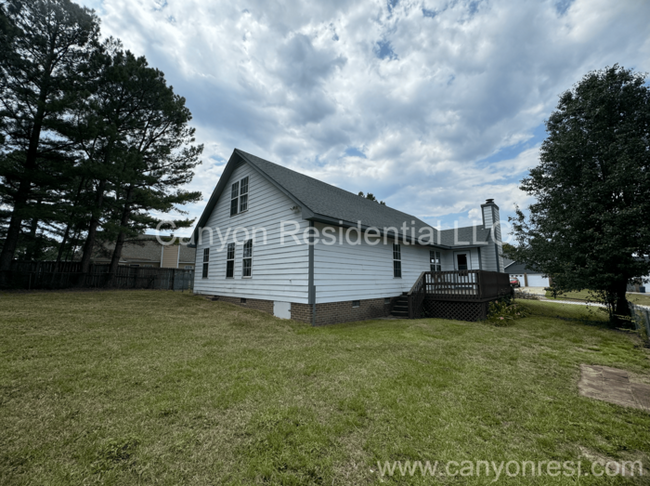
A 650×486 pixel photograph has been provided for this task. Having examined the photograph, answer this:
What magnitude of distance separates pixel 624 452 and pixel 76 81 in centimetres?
2284

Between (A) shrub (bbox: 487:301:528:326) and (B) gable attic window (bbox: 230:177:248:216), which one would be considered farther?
(B) gable attic window (bbox: 230:177:248:216)

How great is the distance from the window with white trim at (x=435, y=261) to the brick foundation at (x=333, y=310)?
5566 mm

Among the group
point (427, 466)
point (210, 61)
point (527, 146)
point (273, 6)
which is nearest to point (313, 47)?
point (273, 6)

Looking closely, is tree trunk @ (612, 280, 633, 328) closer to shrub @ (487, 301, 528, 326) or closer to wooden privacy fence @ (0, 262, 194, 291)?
shrub @ (487, 301, 528, 326)

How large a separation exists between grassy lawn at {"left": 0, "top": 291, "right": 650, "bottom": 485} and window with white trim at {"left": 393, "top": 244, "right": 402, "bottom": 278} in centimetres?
621

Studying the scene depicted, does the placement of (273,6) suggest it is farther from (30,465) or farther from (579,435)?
(579,435)

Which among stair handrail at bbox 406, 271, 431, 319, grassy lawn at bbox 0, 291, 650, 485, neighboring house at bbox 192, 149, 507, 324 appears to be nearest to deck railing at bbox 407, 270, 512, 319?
stair handrail at bbox 406, 271, 431, 319

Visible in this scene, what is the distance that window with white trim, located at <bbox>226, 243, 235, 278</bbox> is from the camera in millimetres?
12716

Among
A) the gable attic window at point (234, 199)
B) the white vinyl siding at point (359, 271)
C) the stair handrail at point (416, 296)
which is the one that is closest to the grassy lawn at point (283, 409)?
the white vinyl siding at point (359, 271)

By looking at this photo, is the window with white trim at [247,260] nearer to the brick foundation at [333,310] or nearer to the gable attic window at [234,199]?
the brick foundation at [333,310]

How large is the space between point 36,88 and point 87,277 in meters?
10.8

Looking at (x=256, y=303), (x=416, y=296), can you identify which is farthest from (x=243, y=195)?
(x=416, y=296)

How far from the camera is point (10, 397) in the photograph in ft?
10.7

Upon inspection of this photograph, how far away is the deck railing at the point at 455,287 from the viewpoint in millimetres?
10555
